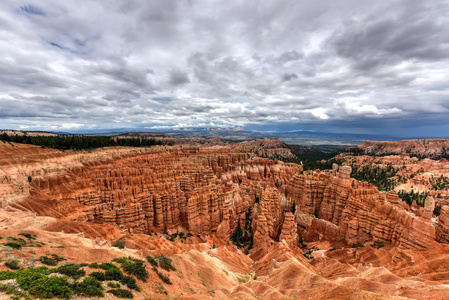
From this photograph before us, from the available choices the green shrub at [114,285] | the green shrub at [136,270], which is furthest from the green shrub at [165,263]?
the green shrub at [114,285]

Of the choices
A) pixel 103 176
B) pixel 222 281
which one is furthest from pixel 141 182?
pixel 222 281

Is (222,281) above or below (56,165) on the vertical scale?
below

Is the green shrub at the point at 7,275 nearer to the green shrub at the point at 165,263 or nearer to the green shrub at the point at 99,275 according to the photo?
the green shrub at the point at 99,275

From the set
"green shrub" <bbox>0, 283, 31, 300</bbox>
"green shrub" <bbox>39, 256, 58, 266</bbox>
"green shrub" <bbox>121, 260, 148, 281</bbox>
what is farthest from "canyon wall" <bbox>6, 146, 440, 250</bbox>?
"green shrub" <bbox>0, 283, 31, 300</bbox>

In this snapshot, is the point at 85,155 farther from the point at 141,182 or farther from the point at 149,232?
the point at 149,232

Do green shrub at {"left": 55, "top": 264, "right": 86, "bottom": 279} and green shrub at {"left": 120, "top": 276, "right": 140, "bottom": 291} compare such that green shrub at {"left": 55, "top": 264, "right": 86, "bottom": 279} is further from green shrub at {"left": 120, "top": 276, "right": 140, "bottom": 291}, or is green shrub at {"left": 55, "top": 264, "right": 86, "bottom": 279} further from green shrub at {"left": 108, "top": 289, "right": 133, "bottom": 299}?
green shrub at {"left": 120, "top": 276, "right": 140, "bottom": 291}

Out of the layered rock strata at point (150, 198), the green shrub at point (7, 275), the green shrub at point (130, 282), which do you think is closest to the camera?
the green shrub at point (7, 275)
